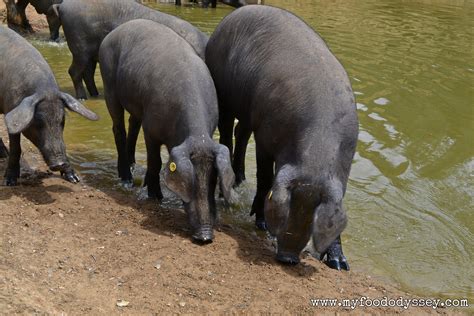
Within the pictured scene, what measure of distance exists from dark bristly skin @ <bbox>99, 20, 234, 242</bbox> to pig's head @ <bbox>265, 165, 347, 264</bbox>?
1.85 feet

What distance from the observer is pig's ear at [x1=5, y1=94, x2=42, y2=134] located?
637 centimetres

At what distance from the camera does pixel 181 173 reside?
5.71m

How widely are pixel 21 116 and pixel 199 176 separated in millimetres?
2028

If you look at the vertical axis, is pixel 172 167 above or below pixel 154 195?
above

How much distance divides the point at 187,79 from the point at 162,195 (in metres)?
1.47

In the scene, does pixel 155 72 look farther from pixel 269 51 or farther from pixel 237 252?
pixel 237 252

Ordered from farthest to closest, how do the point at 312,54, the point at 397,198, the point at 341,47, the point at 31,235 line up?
the point at 341,47 < the point at 397,198 < the point at 312,54 < the point at 31,235

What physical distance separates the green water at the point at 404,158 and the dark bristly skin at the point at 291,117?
894 millimetres

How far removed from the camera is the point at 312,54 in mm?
6129

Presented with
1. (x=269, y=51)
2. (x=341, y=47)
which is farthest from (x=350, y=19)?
(x=269, y=51)

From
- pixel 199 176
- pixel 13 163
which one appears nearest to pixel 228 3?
pixel 13 163

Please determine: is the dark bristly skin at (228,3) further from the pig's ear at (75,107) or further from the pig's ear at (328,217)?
the pig's ear at (328,217)

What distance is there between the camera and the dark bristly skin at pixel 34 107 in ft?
22.1

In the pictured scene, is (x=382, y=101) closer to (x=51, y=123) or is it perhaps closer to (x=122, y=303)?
(x=51, y=123)
